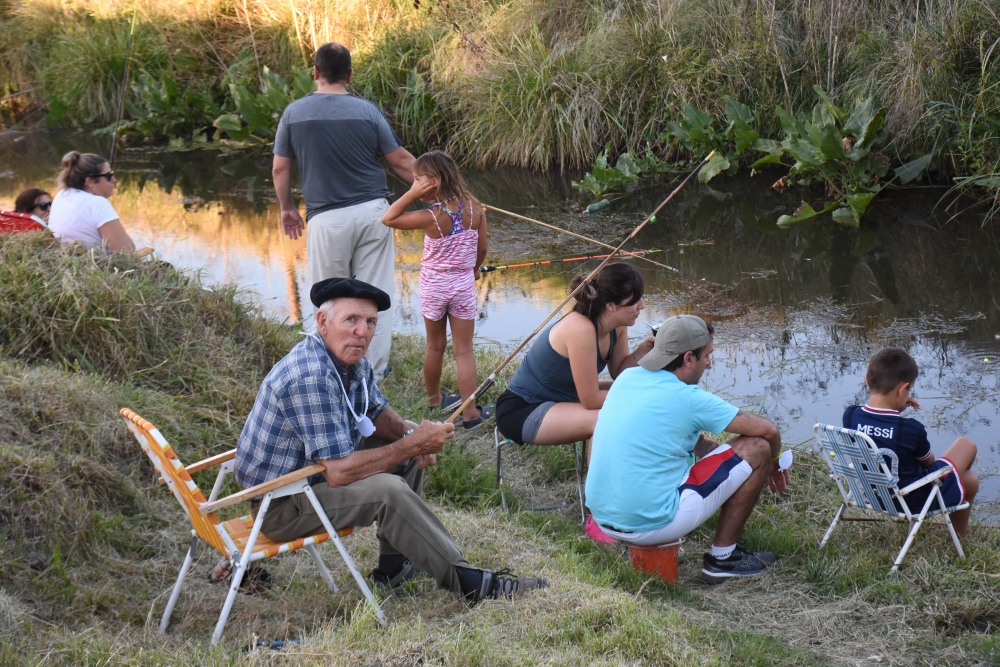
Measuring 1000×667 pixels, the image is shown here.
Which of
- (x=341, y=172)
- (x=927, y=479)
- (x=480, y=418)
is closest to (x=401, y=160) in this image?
(x=341, y=172)

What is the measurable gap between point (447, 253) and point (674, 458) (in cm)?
201

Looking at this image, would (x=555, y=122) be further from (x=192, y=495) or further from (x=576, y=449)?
(x=192, y=495)

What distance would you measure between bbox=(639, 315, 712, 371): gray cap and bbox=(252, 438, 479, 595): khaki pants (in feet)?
3.32

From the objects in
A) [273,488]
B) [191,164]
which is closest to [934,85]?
[273,488]

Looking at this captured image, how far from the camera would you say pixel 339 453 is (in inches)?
138

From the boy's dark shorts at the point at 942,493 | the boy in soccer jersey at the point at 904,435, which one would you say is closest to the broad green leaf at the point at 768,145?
the boy in soccer jersey at the point at 904,435

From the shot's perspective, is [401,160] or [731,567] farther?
[401,160]

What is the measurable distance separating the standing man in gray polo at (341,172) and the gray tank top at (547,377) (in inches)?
57.6

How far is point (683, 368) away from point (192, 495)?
5.94 feet

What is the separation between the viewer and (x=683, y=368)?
158 inches

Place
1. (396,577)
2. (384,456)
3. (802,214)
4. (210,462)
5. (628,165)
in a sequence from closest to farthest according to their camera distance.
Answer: (384,456) → (210,462) → (396,577) → (802,214) → (628,165)

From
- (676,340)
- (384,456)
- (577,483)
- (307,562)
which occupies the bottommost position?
(307,562)

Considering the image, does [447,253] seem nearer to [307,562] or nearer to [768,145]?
[307,562]

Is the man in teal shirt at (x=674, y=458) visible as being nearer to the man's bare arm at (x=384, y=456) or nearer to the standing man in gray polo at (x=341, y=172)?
the man's bare arm at (x=384, y=456)
